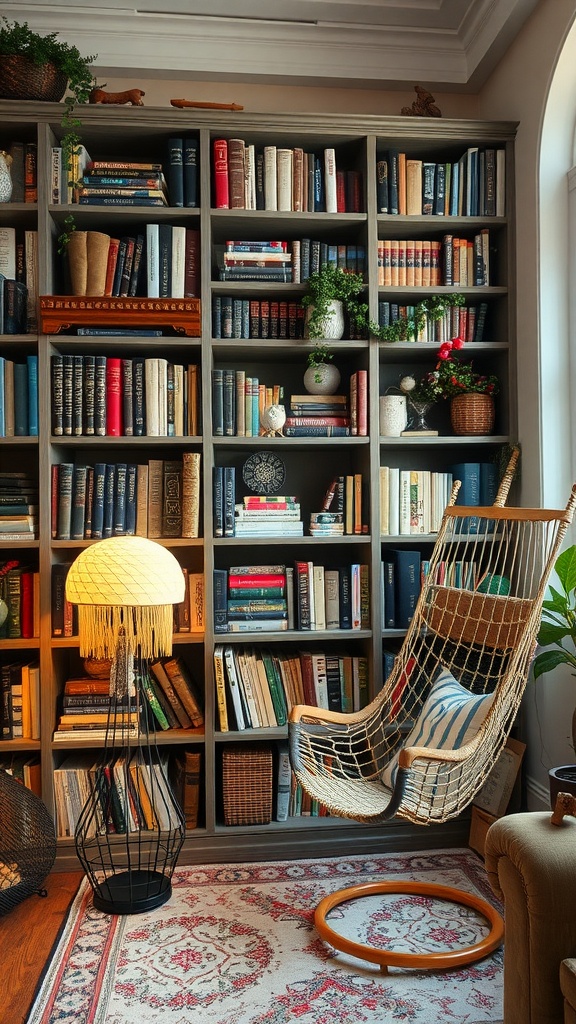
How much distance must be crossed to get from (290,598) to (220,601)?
27 cm

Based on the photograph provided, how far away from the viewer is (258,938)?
2414 millimetres

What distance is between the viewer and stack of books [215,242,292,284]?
3061 millimetres

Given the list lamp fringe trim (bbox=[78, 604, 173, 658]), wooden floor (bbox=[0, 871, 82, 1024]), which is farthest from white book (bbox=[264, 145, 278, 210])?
wooden floor (bbox=[0, 871, 82, 1024])

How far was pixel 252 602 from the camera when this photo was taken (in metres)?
3.08

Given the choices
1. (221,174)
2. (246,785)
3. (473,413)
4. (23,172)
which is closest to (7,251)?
(23,172)

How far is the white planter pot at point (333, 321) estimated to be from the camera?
306 centimetres

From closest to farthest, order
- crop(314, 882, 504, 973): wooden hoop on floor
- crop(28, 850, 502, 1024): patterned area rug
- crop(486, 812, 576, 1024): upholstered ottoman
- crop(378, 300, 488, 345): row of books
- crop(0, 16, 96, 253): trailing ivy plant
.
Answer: crop(486, 812, 576, 1024): upholstered ottoman < crop(28, 850, 502, 1024): patterned area rug < crop(314, 882, 504, 973): wooden hoop on floor < crop(0, 16, 96, 253): trailing ivy plant < crop(378, 300, 488, 345): row of books

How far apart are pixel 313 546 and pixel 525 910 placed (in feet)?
6.40

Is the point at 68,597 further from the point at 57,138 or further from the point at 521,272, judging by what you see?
the point at 521,272

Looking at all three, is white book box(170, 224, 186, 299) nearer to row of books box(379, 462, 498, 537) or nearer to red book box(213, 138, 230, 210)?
red book box(213, 138, 230, 210)

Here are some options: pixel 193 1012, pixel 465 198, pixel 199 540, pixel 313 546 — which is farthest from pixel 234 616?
pixel 465 198

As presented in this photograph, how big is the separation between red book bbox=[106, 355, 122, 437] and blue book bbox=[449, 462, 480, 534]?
1.30 metres

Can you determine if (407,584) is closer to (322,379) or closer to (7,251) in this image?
(322,379)

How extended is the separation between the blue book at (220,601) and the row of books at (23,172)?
1.52 meters
